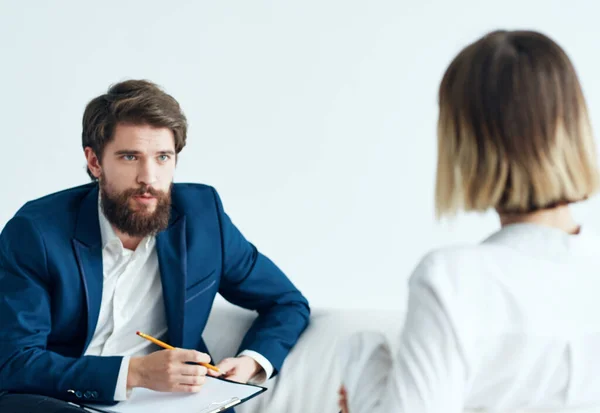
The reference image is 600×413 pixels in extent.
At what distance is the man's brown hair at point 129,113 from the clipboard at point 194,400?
0.68m

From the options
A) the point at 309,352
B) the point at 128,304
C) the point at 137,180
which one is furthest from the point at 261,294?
the point at 137,180

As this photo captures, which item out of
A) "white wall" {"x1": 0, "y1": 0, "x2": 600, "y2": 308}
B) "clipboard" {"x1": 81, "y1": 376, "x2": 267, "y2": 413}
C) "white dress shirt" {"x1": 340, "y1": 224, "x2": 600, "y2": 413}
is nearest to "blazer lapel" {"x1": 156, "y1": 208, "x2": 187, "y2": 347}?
"clipboard" {"x1": 81, "y1": 376, "x2": 267, "y2": 413}

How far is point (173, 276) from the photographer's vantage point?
8.11ft

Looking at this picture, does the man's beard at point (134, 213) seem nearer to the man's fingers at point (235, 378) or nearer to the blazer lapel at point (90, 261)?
the blazer lapel at point (90, 261)

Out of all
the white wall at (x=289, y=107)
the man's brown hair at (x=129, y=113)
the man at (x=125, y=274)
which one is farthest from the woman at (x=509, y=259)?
the white wall at (x=289, y=107)

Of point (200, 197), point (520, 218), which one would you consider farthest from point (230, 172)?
point (520, 218)

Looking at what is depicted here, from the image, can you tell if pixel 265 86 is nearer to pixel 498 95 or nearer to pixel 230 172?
pixel 230 172

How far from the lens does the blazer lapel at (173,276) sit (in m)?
2.46

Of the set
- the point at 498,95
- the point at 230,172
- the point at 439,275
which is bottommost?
the point at 230,172

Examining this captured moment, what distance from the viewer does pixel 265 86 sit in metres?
4.01

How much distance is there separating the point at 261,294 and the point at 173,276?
288 mm

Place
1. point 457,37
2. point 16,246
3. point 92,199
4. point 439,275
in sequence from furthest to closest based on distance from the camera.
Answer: point 457,37 → point 92,199 → point 16,246 → point 439,275

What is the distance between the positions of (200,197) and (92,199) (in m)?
0.31

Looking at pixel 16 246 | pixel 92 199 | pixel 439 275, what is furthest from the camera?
pixel 92 199
